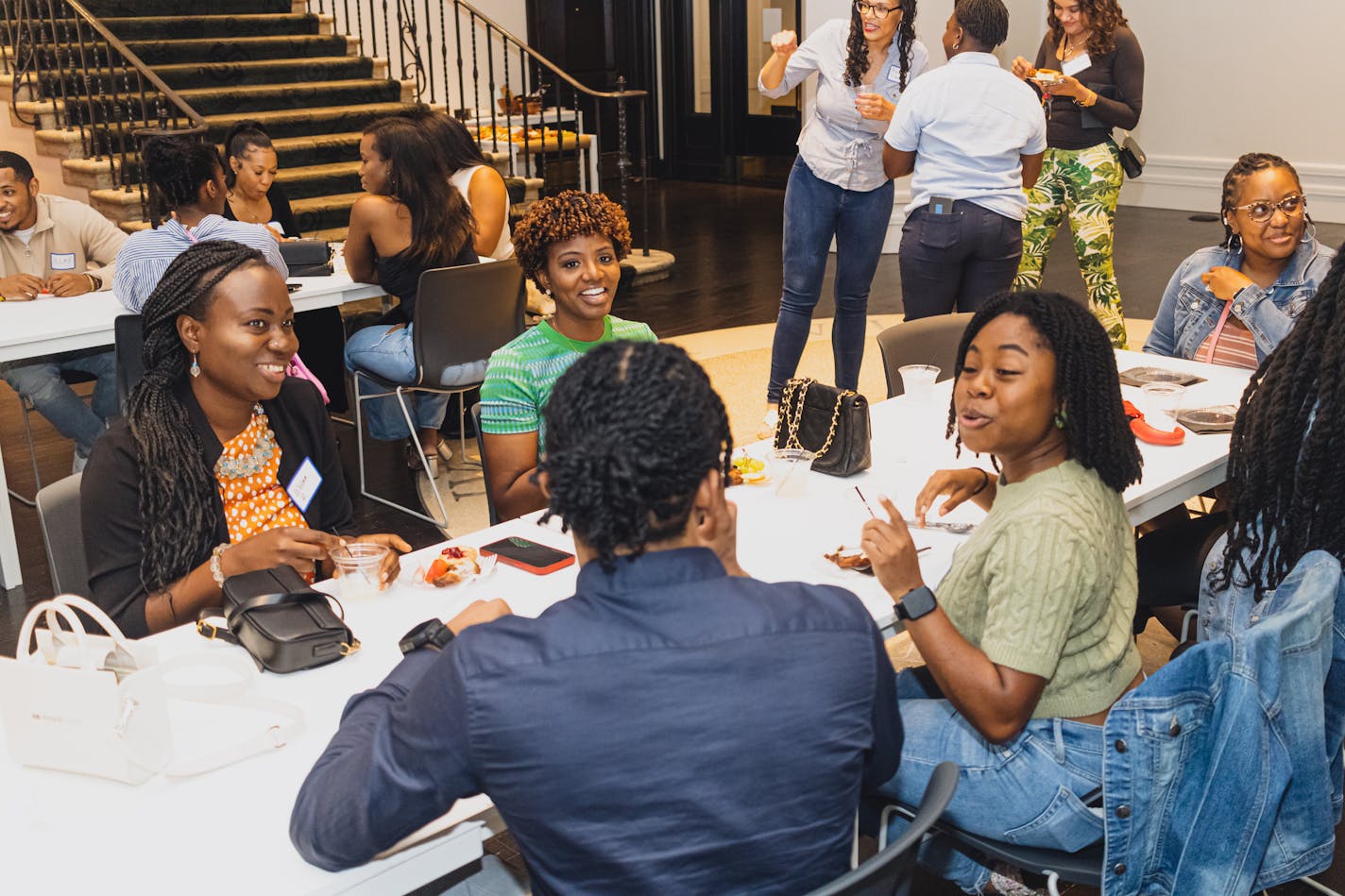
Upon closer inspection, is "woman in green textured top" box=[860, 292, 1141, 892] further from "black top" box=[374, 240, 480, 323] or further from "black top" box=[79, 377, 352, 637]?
"black top" box=[374, 240, 480, 323]

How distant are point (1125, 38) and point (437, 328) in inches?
130

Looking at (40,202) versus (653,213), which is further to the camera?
(653,213)

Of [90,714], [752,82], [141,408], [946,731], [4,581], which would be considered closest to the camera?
[90,714]

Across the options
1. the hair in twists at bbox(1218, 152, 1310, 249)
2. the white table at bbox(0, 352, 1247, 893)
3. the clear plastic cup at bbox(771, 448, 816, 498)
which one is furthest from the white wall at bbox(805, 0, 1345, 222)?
the white table at bbox(0, 352, 1247, 893)

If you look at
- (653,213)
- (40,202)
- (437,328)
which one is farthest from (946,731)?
(653,213)

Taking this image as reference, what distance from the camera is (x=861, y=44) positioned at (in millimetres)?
4434

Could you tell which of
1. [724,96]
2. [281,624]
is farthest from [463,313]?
[724,96]

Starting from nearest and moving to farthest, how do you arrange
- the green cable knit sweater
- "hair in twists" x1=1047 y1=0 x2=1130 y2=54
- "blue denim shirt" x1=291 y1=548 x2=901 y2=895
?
1. "blue denim shirt" x1=291 y1=548 x2=901 y2=895
2. the green cable knit sweater
3. "hair in twists" x1=1047 y1=0 x2=1130 y2=54

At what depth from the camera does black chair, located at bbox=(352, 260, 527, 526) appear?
166 inches

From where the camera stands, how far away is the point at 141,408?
2176 millimetres

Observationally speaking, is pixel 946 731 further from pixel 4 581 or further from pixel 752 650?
pixel 4 581

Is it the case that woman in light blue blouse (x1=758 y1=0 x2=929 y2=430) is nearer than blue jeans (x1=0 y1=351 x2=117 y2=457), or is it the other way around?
blue jeans (x1=0 y1=351 x2=117 y2=457)

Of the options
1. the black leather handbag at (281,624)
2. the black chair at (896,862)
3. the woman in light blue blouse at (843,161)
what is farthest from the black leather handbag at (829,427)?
the woman in light blue blouse at (843,161)

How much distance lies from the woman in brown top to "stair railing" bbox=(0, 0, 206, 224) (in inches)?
181
